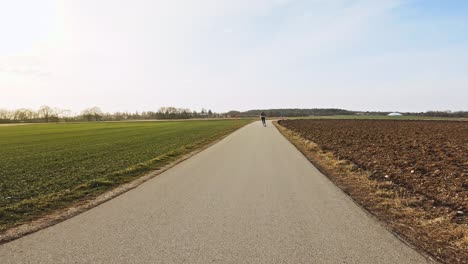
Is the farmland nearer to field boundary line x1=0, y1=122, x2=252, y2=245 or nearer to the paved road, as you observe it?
the paved road

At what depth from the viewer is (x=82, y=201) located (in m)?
7.36

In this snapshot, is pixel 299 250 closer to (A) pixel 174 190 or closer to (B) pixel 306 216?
(B) pixel 306 216

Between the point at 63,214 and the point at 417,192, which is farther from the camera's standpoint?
the point at 417,192

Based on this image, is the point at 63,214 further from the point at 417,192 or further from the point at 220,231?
the point at 417,192

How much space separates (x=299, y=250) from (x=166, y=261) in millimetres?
1712

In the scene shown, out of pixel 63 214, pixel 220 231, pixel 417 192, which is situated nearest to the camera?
pixel 220 231

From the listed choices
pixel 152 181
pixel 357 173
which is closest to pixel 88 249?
pixel 152 181

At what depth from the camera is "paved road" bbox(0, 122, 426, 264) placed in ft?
13.3

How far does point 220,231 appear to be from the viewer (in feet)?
16.2

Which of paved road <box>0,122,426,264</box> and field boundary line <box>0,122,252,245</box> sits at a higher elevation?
paved road <box>0,122,426,264</box>

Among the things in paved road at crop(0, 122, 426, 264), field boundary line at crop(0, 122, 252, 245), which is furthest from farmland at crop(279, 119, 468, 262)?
field boundary line at crop(0, 122, 252, 245)

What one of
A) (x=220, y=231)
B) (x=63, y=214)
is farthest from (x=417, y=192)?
(x=63, y=214)

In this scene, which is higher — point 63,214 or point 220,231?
point 220,231

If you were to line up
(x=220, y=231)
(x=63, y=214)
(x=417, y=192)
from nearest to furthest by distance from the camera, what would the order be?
(x=220, y=231), (x=63, y=214), (x=417, y=192)
